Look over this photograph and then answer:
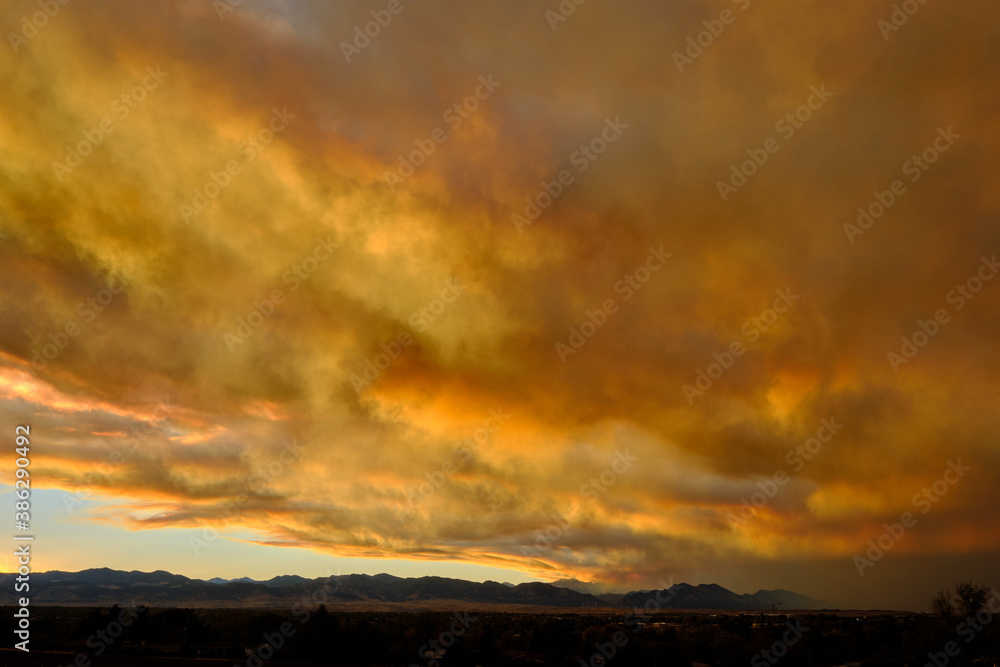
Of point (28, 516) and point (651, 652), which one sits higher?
point (28, 516)

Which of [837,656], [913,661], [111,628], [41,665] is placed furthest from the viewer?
[111,628]

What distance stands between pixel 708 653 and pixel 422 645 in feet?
136

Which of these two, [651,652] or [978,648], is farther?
[978,648]

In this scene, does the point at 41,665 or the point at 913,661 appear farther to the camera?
the point at 913,661

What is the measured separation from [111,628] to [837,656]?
108 metres

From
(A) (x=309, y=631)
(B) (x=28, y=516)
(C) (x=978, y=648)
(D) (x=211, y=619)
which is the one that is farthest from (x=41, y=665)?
(C) (x=978, y=648)

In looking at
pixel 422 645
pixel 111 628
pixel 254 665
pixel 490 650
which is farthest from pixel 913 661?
pixel 111 628

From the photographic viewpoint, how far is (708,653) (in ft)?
302

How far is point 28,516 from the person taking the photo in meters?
47.2

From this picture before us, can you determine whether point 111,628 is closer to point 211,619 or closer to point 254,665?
point 254,665

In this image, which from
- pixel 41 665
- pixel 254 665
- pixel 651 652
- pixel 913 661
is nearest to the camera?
pixel 41 665

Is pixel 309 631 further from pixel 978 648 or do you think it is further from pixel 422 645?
pixel 978 648

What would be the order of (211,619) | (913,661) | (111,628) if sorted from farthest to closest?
(211,619) → (111,628) → (913,661)

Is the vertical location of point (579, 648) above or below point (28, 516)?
below
